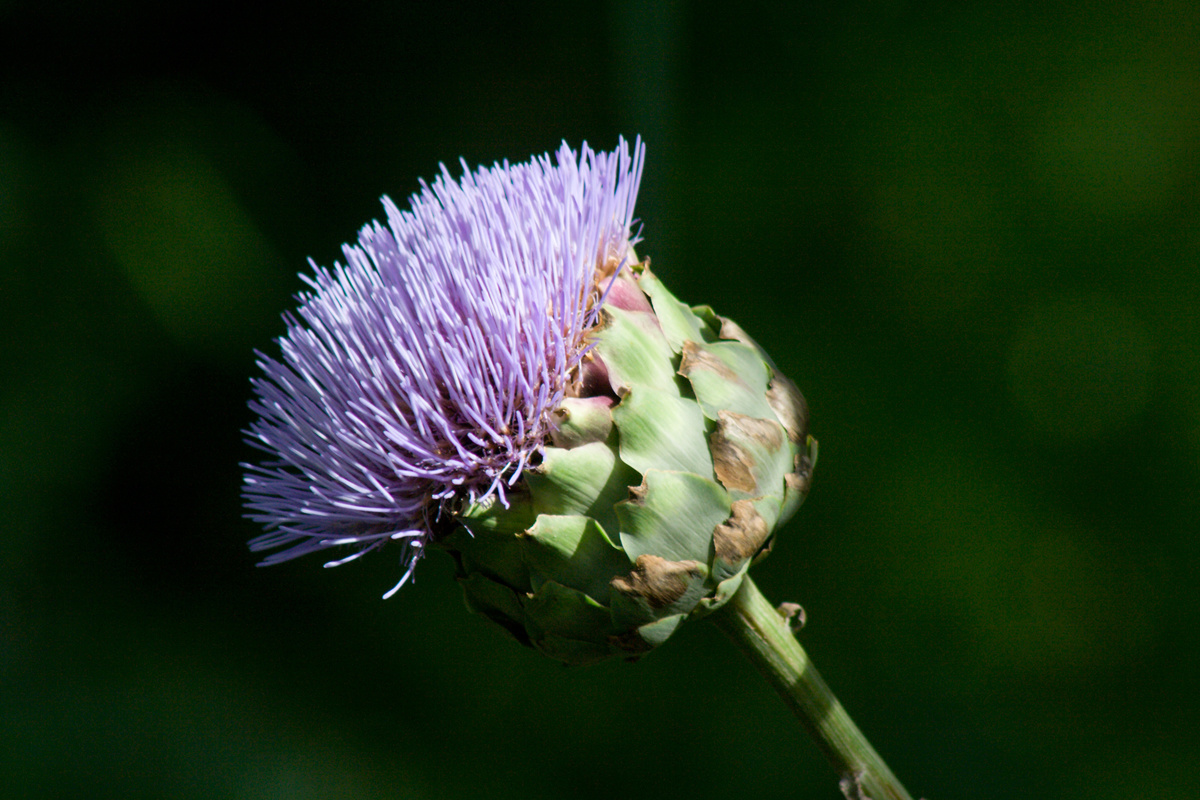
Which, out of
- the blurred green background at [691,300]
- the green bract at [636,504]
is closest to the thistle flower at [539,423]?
the green bract at [636,504]

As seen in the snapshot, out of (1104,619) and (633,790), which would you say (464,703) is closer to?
(633,790)

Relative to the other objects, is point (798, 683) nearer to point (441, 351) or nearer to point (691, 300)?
point (441, 351)

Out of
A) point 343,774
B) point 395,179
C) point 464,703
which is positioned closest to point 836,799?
point 464,703

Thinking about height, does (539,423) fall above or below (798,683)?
above

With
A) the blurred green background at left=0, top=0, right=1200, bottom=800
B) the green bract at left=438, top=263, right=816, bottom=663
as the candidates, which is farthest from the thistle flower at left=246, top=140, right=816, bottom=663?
the blurred green background at left=0, top=0, right=1200, bottom=800

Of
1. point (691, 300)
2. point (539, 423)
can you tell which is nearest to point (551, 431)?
point (539, 423)

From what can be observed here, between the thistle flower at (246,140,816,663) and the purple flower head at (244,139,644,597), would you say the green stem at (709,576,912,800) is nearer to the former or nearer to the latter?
the thistle flower at (246,140,816,663)

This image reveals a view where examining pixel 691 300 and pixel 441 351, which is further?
pixel 691 300
